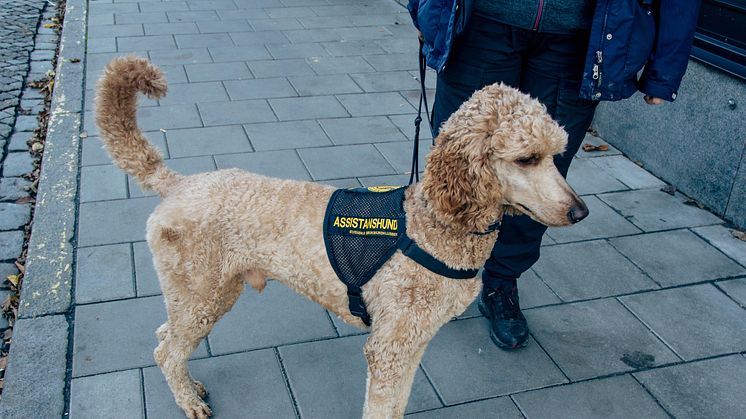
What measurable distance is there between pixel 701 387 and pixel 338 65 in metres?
5.14

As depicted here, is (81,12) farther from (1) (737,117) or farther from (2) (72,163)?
(1) (737,117)

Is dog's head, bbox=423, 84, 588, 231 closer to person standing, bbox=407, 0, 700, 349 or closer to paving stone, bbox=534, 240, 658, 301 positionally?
person standing, bbox=407, 0, 700, 349

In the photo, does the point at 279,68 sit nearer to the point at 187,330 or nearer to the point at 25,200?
the point at 25,200

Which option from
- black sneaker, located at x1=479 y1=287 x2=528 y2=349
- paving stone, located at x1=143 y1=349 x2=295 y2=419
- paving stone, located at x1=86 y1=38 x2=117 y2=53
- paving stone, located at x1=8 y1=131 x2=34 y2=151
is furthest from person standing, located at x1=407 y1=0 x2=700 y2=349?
paving stone, located at x1=86 y1=38 x2=117 y2=53

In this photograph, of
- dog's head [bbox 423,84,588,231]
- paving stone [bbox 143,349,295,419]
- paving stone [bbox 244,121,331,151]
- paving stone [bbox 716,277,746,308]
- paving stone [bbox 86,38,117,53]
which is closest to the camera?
dog's head [bbox 423,84,588,231]

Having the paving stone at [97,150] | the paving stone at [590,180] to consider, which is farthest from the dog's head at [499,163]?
the paving stone at [97,150]

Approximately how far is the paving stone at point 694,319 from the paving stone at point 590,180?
130 cm

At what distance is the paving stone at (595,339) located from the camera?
3.50 m

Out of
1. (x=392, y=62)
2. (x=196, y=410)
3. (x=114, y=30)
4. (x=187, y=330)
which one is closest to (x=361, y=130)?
(x=392, y=62)

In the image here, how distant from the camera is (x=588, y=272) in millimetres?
4230

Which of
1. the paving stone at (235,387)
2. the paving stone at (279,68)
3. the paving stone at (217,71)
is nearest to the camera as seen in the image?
the paving stone at (235,387)

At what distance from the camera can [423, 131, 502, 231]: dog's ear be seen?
2.34m

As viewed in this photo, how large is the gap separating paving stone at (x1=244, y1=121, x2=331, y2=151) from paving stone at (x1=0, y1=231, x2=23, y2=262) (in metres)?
1.88

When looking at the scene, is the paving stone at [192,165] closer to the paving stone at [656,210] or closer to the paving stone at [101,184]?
the paving stone at [101,184]
